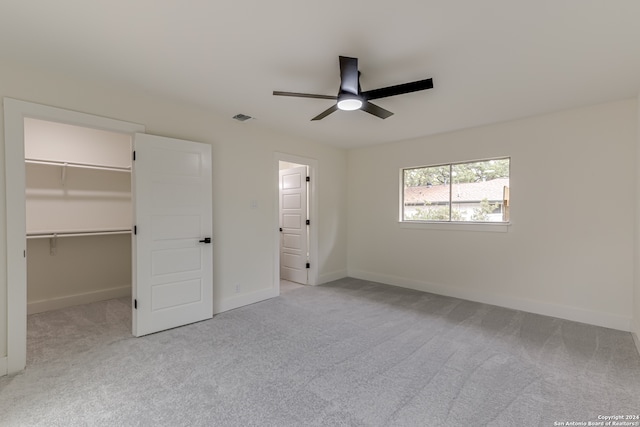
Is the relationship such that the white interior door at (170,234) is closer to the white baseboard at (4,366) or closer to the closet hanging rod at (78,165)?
the white baseboard at (4,366)

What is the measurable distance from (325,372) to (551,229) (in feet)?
10.7

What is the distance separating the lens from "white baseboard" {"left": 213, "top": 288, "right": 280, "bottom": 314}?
3703 mm

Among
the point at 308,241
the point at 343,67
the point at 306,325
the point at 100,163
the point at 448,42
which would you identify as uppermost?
the point at 448,42

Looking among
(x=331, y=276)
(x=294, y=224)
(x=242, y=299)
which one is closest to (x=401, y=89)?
(x=242, y=299)

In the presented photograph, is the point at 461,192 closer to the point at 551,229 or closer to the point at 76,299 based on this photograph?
the point at 551,229

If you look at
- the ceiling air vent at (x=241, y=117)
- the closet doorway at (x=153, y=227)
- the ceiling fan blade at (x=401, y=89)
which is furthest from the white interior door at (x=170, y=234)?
the ceiling fan blade at (x=401, y=89)

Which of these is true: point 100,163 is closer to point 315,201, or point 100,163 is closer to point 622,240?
point 315,201

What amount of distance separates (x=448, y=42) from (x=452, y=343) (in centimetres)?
263

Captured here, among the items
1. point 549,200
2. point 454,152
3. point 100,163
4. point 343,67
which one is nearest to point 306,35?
point 343,67

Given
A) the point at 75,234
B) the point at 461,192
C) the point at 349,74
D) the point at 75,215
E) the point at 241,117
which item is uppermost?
the point at 241,117

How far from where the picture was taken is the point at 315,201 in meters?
5.03

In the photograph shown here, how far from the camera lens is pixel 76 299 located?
3957 mm

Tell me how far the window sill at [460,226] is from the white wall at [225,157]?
5.10 ft

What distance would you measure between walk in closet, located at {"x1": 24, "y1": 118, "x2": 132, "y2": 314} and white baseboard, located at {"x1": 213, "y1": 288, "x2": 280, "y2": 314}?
71.6 inches
